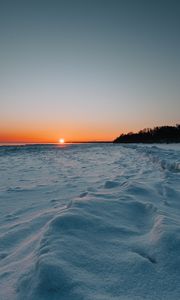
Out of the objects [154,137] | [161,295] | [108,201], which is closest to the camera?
[161,295]

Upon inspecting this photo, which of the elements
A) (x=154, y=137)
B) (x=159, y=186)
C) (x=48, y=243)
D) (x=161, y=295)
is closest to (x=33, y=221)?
(x=48, y=243)

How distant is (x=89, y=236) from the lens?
2.07 meters

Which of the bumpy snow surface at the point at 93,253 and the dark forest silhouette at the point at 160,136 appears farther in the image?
the dark forest silhouette at the point at 160,136

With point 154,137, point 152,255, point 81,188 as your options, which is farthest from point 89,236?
point 154,137

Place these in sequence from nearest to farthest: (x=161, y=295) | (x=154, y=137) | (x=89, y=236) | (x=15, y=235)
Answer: (x=161, y=295) → (x=89, y=236) → (x=15, y=235) → (x=154, y=137)

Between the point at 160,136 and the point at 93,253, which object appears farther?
the point at 160,136

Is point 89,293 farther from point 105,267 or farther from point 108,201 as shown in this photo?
point 108,201

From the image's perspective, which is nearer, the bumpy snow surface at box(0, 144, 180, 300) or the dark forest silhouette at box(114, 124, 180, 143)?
the bumpy snow surface at box(0, 144, 180, 300)

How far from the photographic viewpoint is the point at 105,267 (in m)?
1.63

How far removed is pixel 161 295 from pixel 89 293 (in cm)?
42

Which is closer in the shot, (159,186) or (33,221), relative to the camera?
(33,221)

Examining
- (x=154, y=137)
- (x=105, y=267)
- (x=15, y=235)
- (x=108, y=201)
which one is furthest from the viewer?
(x=154, y=137)

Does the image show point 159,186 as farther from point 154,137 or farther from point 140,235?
point 154,137

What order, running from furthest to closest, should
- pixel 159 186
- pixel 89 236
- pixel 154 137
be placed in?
pixel 154 137, pixel 159 186, pixel 89 236
